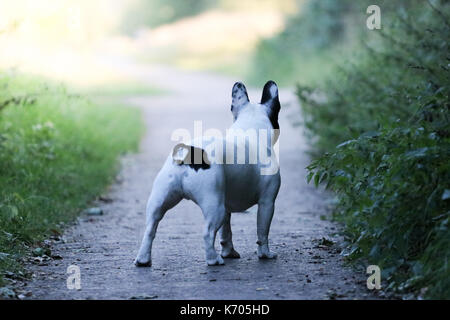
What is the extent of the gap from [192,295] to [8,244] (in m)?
2.41

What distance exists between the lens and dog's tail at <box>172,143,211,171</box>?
657cm

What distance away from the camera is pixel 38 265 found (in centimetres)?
720

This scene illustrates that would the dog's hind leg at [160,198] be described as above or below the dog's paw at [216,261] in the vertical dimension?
above

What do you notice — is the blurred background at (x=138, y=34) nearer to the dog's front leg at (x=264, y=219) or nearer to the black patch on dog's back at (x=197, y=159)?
the dog's front leg at (x=264, y=219)

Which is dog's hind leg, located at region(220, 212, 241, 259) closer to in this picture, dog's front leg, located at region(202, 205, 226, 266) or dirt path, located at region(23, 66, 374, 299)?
dirt path, located at region(23, 66, 374, 299)

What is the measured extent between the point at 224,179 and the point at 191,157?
0.34 m

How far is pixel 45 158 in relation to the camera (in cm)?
1201

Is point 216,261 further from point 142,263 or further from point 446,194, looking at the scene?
point 446,194

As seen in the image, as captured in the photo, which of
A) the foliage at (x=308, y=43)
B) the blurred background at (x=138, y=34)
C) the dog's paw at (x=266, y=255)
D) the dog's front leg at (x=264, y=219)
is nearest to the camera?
the dog's front leg at (x=264, y=219)

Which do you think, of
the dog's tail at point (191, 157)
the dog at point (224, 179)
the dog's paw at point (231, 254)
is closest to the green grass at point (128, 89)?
the dog at point (224, 179)

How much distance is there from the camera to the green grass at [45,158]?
26.9 feet

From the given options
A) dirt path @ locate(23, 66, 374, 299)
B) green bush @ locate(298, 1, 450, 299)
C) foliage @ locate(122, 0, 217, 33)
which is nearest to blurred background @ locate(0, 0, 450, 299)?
green bush @ locate(298, 1, 450, 299)

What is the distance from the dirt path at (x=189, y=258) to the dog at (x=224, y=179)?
31 centimetres

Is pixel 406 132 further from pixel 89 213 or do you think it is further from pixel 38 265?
pixel 89 213
